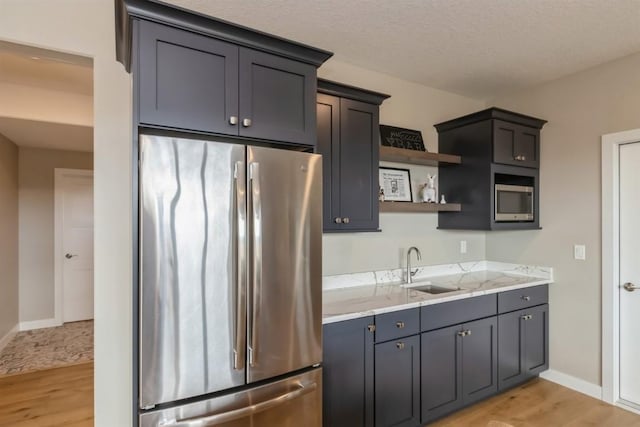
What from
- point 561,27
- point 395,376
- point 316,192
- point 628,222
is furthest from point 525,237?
point 316,192

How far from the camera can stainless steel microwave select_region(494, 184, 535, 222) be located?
3.04 metres

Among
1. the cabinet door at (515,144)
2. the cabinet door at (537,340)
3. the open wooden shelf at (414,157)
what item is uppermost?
the cabinet door at (515,144)

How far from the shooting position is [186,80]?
1592 mm

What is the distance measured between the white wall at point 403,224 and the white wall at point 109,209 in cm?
139

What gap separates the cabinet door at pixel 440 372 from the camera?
92.6 inches

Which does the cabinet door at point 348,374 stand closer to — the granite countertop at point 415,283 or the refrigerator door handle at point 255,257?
the granite countertop at point 415,283

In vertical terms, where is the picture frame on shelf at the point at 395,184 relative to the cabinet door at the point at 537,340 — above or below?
above

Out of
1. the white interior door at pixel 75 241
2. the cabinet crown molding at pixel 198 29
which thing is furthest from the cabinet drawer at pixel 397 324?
the white interior door at pixel 75 241

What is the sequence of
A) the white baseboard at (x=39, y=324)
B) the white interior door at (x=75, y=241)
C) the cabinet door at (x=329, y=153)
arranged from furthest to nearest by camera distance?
1. the white interior door at (x=75, y=241)
2. the white baseboard at (x=39, y=324)
3. the cabinet door at (x=329, y=153)

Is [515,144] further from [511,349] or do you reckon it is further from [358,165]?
[511,349]

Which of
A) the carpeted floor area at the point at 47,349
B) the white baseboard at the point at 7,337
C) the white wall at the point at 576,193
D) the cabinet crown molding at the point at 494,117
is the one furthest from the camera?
the white baseboard at the point at 7,337

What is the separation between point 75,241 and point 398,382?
5.20m

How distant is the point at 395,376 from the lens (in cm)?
222

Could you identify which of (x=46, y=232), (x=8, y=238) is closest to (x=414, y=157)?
(x=8, y=238)
